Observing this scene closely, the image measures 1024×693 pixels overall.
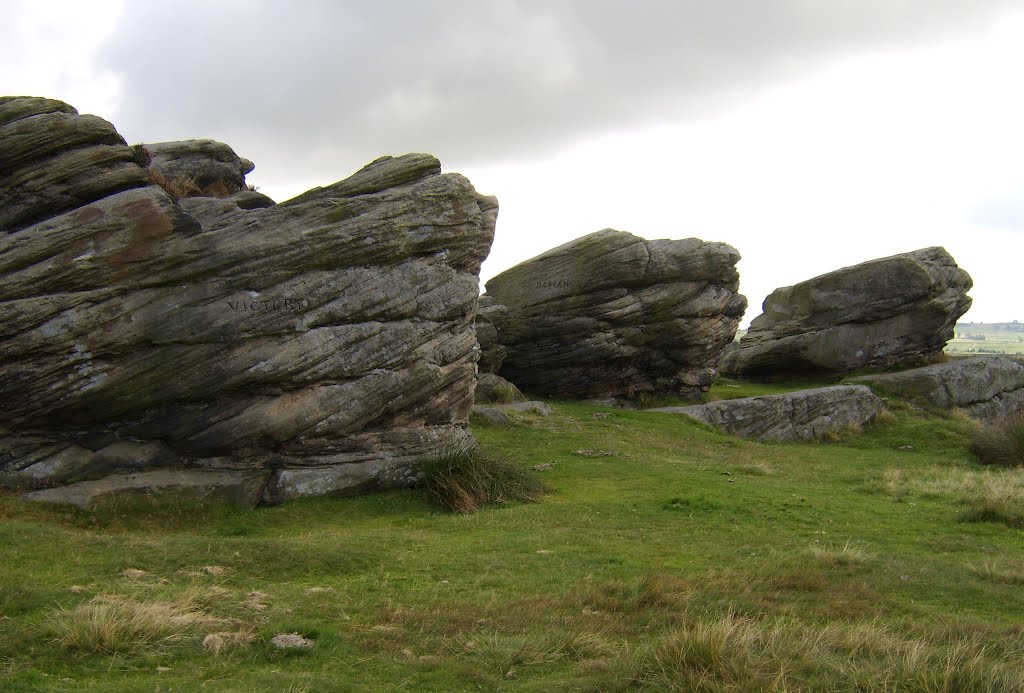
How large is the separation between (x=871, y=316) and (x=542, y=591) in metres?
47.6

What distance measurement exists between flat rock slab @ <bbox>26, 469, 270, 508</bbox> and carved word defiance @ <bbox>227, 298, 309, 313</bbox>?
4669 millimetres

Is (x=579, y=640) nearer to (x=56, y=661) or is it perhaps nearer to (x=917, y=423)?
(x=56, y=661)

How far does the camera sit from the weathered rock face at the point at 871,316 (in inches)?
2245

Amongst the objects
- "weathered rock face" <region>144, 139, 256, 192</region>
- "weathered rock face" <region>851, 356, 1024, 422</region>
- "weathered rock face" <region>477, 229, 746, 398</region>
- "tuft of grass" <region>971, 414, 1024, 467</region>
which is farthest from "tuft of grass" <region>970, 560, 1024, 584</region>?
"weathered rock face" <region>851, 356, 1024, 422</region>

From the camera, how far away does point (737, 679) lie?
10.6 meters

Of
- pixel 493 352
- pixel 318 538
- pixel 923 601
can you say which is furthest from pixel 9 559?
pixel 493 352

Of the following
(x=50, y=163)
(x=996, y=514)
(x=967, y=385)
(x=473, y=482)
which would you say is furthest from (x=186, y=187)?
(x=967, y=385)

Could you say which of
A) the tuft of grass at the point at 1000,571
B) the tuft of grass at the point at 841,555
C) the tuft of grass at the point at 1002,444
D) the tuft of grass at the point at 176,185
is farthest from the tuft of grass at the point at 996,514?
the tuft of grass at the point at 176,185

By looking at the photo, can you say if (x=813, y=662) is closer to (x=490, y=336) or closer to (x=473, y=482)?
(x=473, y=482)

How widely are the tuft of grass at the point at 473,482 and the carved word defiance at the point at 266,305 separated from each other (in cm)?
614

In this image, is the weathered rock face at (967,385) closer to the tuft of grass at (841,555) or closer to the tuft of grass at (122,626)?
the tuft of grass at (841,555)

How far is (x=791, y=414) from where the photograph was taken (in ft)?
150

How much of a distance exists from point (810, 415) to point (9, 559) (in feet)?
125

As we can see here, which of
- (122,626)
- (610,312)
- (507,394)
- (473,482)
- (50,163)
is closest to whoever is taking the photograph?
(122,626)
